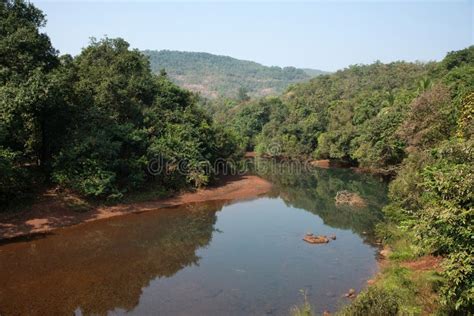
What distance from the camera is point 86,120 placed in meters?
32.3

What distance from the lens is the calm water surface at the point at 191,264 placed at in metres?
17.1

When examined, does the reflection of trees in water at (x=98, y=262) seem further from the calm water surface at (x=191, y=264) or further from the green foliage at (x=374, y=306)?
the green foliage at (x=374, y=306)

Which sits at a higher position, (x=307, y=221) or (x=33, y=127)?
(x=33, y=127)

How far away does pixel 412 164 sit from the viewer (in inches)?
1033

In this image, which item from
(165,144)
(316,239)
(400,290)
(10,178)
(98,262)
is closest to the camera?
(400,290)

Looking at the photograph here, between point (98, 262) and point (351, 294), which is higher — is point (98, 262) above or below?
above

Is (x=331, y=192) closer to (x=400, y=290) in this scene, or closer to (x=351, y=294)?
(x=351, y=294)

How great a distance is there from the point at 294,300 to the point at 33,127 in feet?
74.0

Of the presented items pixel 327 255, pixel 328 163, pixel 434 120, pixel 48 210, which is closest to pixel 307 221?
pixel 327 255

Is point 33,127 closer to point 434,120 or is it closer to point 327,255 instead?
point 327,255

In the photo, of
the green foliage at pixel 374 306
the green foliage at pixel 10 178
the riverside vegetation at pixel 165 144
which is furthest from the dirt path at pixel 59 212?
the green foliage at pixel 374 306

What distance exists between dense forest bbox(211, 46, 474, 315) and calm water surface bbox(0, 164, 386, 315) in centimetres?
340

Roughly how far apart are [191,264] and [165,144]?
16.4m

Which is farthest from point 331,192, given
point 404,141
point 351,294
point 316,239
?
point 351,294
